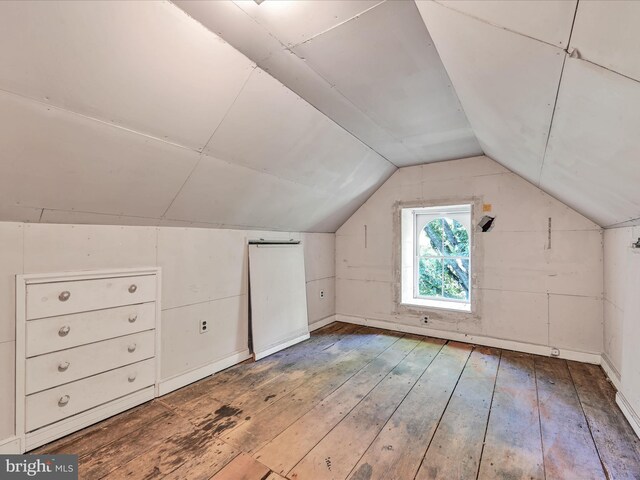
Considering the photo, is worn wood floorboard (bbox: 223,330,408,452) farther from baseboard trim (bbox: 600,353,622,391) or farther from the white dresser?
baseboard trim (bbox: 600,353,622,391)

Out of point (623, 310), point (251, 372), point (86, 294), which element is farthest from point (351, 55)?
point (623, 310)

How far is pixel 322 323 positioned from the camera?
14.2 ft

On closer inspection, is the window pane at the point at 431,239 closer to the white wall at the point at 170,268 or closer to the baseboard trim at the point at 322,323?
the baseboard trim at the point at 322,323

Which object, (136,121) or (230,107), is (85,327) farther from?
(230,107)

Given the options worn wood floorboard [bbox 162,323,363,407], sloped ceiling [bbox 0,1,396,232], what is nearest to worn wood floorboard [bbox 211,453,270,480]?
worn wood floorboard [bbox 162,323,363,407]

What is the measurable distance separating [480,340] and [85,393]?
3.80 metres

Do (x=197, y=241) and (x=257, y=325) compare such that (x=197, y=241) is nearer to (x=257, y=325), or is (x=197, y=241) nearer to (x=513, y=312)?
(x=257, y=325)

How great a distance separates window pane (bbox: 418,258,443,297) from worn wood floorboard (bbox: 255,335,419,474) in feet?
5.36

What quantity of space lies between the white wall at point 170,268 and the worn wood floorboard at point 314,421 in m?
0.99

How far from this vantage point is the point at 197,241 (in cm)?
270

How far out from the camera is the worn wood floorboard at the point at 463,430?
5.33ft

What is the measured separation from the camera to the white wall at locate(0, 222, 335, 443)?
170cm

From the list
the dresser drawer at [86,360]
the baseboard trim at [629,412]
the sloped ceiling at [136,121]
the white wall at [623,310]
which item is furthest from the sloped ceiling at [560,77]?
the dresser drawer at [86,360]

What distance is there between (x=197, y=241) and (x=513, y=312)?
11.4ft
